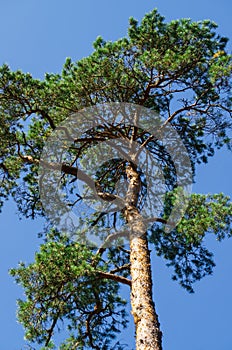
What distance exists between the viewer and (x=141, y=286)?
5574 millimetres

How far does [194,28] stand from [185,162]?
265cm

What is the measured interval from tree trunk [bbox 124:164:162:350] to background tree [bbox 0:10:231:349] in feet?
0.11

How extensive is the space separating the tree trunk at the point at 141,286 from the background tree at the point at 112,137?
3cm

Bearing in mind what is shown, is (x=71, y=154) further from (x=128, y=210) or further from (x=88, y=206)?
(x=128, y=210)

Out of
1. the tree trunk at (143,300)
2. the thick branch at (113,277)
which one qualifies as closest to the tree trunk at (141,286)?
the tree trunk at (143,300)

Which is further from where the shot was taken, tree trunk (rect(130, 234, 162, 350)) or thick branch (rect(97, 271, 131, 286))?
thick branch (rect(97, 271, 131, 286))

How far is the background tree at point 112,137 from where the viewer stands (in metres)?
5.96

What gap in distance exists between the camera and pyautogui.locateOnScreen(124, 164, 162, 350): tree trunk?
4879 mm

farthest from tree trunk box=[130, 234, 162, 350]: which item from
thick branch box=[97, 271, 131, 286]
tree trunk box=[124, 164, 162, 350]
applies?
thick branch box=[97, 271, 131, 286]

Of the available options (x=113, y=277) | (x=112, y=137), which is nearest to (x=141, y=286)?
(x=113, y=277)

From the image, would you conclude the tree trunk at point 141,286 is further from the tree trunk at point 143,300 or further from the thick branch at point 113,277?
the thick branch at point 113,277

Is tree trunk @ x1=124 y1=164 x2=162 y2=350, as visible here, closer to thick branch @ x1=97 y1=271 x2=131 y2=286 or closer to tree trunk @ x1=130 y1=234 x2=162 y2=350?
tree trunk @ x1=130 y1=234 x2=162 y2=350

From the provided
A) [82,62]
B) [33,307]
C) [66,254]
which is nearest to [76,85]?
[82,62]

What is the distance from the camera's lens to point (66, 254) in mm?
5723
